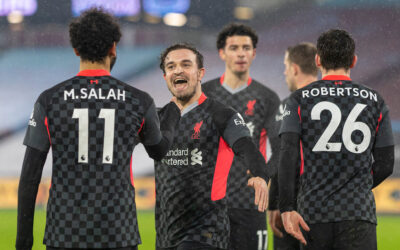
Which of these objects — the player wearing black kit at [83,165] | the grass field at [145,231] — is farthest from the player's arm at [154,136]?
the grass field at [145,231]

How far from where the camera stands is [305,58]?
5633 mm

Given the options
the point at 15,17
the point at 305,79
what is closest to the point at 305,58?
the point at 305,79

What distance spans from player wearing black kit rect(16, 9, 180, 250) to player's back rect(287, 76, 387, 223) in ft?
3.59

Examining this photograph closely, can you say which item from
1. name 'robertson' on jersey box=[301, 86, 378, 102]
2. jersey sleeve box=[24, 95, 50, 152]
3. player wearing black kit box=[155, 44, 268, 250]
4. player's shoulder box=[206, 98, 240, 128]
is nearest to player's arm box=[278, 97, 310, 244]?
name 'robertson' on jersey box=[301, 86, 378, 102]

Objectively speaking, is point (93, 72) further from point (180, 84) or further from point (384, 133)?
point (384, 133)

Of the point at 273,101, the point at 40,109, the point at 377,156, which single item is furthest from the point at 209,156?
the point at 273,101

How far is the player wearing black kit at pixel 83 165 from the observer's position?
10.5ft

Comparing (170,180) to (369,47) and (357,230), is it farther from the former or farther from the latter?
(369,47)

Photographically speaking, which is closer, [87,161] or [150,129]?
[87,161]

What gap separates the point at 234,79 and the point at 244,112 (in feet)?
1.18

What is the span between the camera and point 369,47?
2136 centimetres

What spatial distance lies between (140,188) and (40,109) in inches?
468

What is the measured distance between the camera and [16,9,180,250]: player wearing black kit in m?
3.20

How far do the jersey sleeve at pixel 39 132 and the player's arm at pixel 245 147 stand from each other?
122 centimetres
